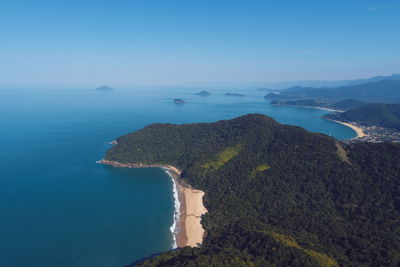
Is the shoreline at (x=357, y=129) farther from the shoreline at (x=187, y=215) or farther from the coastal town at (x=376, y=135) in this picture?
the shoreline at (x=187, y=215)

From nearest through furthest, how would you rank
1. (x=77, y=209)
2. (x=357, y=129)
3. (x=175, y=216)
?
(x=175, y=216), (x=77, y=209), (x=357, y=129)

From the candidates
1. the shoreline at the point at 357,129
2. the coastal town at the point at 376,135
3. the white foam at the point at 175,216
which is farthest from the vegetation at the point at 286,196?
the shoreline at the point at 357,129

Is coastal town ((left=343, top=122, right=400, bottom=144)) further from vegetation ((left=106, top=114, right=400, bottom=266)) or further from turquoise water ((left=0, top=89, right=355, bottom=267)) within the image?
turquoise water ((left=0, top=89, right=355, bottom=267))

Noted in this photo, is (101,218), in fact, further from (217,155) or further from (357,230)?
(357,230)

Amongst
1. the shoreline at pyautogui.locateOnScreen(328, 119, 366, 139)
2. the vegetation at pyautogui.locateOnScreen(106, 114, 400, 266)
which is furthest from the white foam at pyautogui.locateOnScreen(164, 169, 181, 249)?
the shoreline at pyautogui.locateOnScreen(328, 119, 366, 139)

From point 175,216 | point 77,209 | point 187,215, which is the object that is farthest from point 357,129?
point 77,209

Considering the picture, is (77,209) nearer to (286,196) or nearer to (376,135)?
(286,196)
